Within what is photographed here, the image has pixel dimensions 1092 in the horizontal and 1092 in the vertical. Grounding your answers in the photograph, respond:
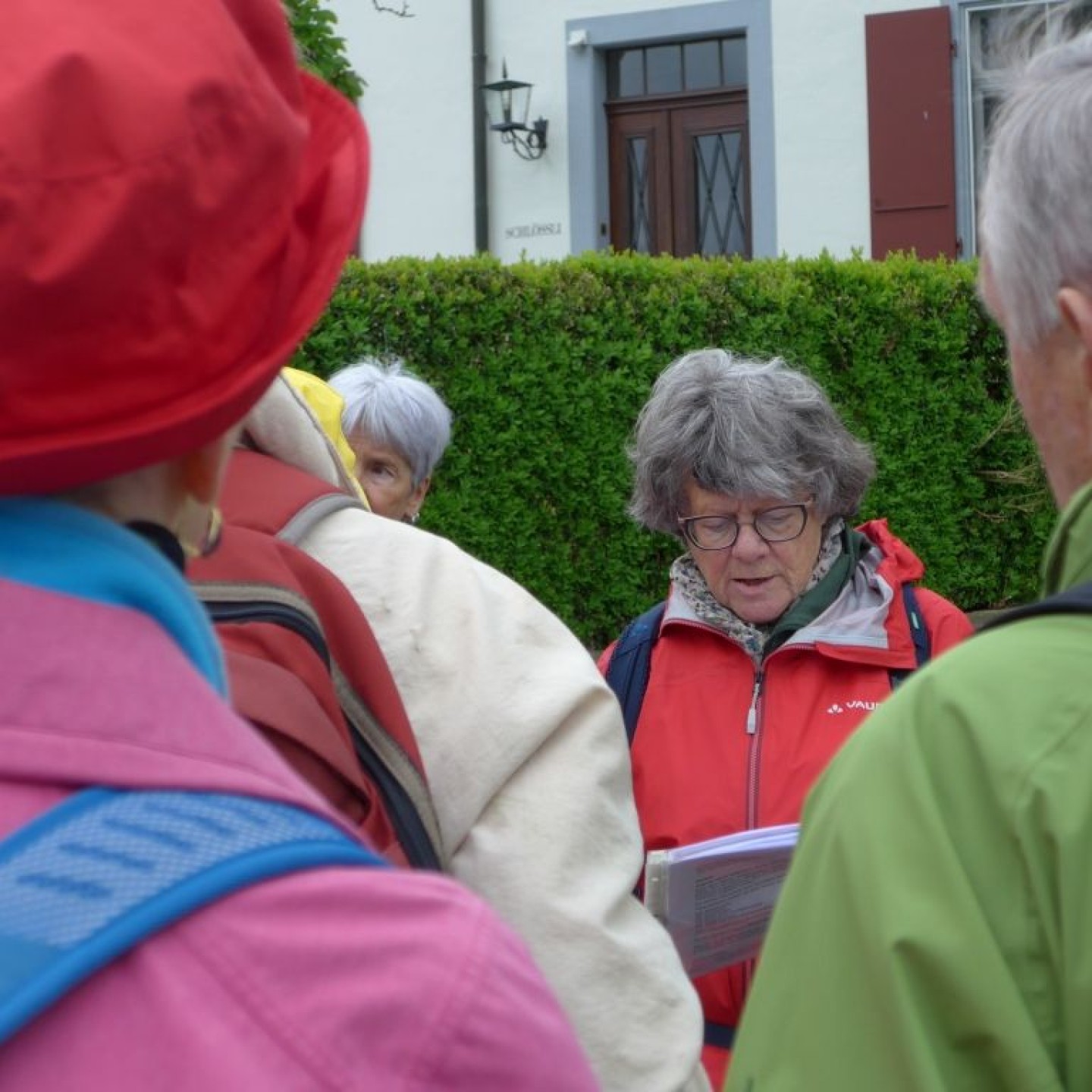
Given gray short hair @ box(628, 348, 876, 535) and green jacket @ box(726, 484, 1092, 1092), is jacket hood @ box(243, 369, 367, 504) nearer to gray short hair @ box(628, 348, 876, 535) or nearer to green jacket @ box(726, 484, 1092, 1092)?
green jacket @ box(726, 484, 1092, 1092)

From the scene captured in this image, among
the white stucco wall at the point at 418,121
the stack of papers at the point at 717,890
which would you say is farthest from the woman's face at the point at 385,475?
the white stucco wall at the point at 418,121

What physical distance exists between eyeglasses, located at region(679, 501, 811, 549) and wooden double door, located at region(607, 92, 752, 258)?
8.87 m

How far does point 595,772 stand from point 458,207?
11.2m

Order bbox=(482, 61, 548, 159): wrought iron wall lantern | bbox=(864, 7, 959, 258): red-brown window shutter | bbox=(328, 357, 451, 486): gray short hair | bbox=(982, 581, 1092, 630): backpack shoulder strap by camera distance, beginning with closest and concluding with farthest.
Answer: bbox=(982, 581, 1092, 630): backpack shoulder strap
bbox=(328, 357, 451, 486): gray short hair
bbox=(864, 7, 959, 258): red-brown window shutter
bbox=(482, 61, 548, 159): wrought iron wall lantern

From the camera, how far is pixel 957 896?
127 centimetres

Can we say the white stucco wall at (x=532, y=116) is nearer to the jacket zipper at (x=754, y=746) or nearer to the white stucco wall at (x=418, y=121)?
the white stucco wall at (x=418, y=121)

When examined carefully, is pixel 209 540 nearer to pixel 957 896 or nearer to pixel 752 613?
pixel 957 896

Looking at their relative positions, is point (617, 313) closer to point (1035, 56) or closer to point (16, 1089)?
point (1035, 56)

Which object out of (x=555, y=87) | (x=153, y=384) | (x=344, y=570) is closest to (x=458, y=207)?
(x=555, y=87)

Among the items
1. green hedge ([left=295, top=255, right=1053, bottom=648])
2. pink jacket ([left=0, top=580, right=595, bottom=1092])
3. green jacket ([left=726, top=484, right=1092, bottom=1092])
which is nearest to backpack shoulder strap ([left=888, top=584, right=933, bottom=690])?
green jacket ([left=726, top=484, right=1092, bottom=1092])

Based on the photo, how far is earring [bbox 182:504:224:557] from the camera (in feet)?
3.83

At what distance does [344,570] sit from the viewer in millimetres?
1833

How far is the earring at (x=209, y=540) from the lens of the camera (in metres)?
1.17

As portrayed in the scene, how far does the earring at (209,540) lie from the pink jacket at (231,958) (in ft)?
0.72
